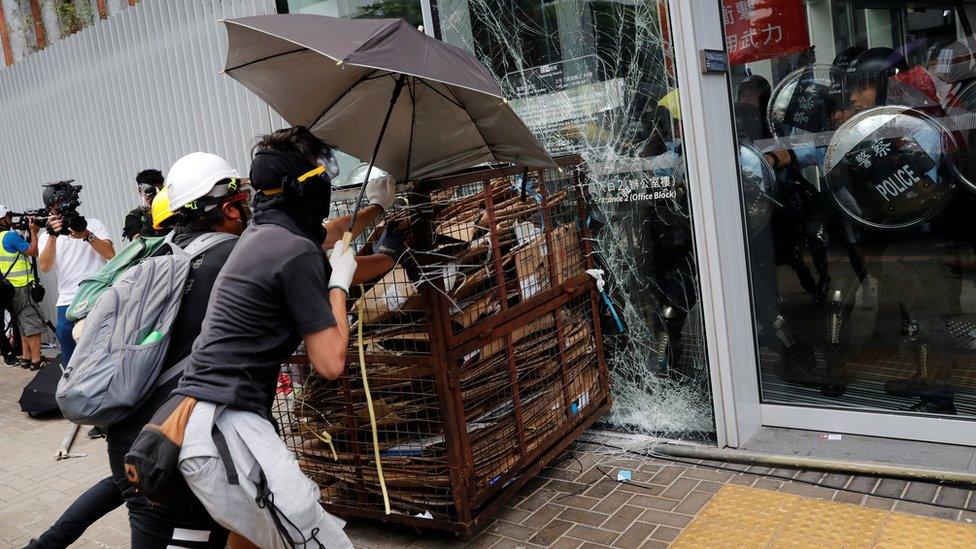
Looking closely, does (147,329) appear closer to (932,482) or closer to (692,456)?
(692,456)

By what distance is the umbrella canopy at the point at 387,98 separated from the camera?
2814 millimetres

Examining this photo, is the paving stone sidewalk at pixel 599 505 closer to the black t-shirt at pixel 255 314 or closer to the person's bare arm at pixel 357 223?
the person's bare arm at pixel 357 223

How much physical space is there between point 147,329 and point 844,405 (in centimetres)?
380

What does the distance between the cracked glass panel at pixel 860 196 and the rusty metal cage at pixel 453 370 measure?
134cm

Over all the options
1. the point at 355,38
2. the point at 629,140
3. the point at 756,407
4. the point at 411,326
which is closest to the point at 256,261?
the point at 355,38

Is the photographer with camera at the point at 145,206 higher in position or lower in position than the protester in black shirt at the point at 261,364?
higher

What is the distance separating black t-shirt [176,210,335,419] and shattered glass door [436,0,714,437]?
2.72 m

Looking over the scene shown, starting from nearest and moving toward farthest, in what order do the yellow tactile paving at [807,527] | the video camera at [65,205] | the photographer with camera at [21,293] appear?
the yellow tactile paving at [807,527], the video camera at [65,205], the photographer with camera at [21,293]

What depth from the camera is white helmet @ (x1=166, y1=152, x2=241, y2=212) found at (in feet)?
10.0

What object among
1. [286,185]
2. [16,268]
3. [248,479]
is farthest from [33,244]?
[248,479]

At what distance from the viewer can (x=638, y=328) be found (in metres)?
4.98

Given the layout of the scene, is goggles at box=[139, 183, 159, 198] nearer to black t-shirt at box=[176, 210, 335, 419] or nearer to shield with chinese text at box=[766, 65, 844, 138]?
black t-shirt at box=[176, 210, 335, 419]

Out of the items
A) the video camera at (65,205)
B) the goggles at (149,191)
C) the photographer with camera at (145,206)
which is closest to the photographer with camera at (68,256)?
the video camera at (65,205)

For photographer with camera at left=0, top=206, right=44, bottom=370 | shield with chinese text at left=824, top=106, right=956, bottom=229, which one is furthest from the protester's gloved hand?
photographer with camera at left=0, top=206, right=44, bottom=370
